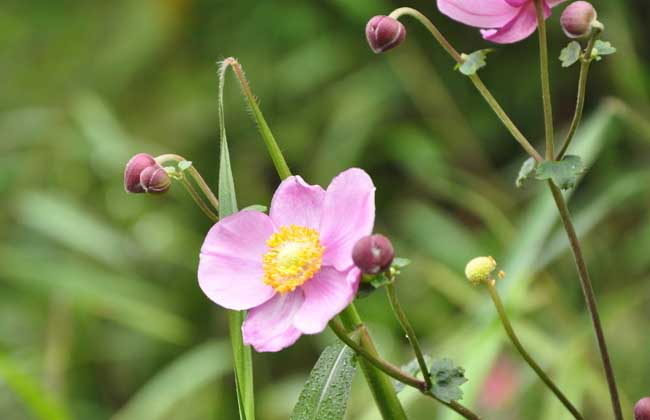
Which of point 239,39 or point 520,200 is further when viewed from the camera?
point 239,39

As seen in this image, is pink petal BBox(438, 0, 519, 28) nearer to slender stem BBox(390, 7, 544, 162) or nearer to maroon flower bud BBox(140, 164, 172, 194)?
slender stem BBox(390, 7, 544, 162)

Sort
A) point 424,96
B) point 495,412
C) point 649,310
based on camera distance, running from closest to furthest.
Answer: point 495,412, point 649,310, point 424,96

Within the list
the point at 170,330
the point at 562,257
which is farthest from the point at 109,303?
the point at 562,257

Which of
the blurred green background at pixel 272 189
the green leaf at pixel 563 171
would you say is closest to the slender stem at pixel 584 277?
the green leaf at pixel 563 171

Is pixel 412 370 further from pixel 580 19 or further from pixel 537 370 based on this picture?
pixel 580 19

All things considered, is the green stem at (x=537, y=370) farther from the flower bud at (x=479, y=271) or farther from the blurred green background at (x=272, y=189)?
the blurred green background at (x=272, y=189)

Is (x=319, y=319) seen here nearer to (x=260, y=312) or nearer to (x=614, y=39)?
(x=260, y=312)

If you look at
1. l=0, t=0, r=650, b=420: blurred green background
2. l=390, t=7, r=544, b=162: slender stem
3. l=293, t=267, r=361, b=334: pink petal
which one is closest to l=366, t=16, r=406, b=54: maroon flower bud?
l=390, t=7, r=544, b=162: slender stem
